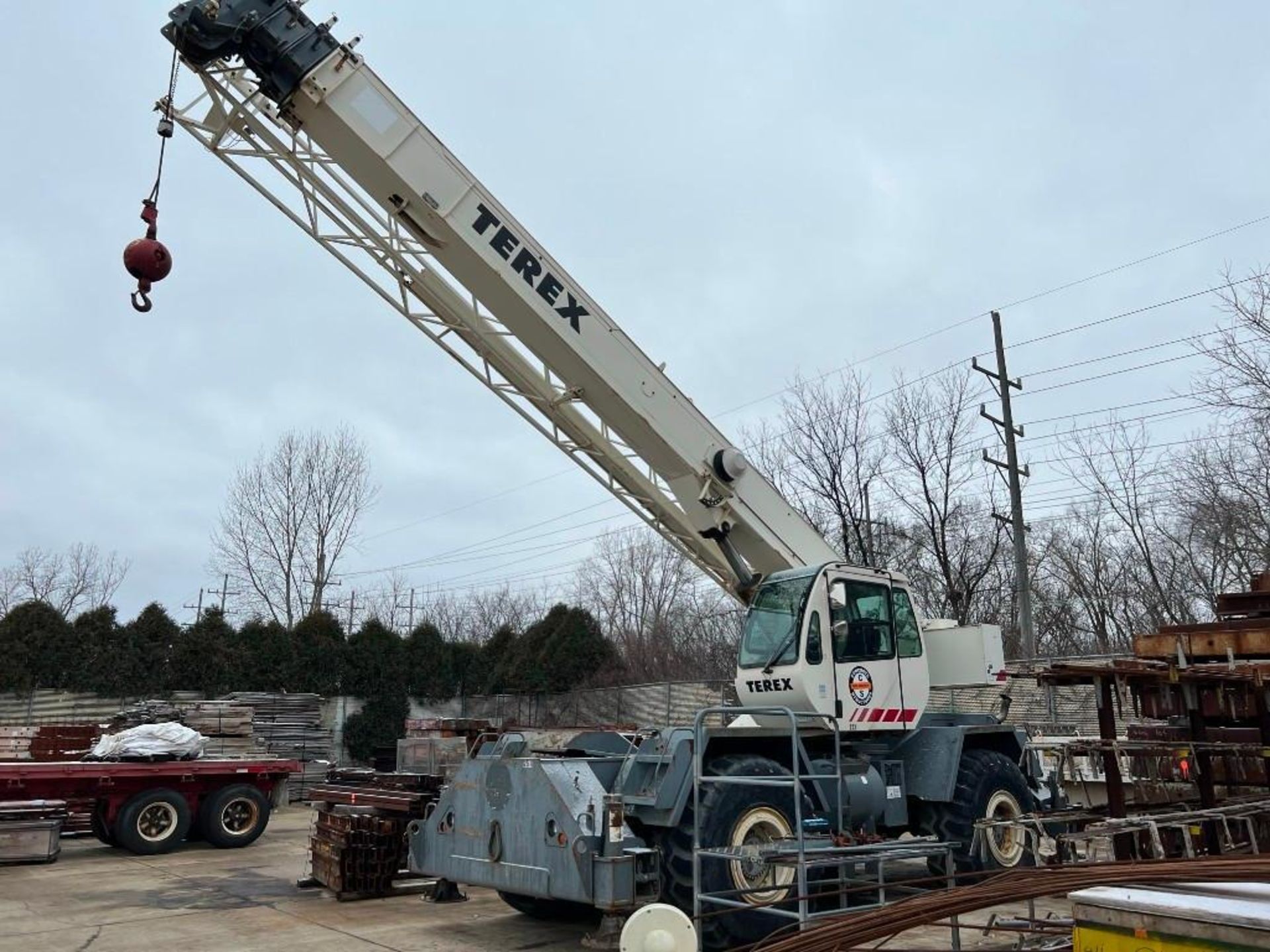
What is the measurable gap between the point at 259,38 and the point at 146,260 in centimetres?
216

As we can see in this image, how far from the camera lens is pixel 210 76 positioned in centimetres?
889

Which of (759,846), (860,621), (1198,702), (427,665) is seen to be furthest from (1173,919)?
(427,665)

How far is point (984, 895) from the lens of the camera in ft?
16.1

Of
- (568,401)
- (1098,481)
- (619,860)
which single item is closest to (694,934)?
(619,860)

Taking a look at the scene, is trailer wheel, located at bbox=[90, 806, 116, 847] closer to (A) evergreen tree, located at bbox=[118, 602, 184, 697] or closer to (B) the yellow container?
(A) evergreen tree, located at bbox=[118, 602, 184, 697]

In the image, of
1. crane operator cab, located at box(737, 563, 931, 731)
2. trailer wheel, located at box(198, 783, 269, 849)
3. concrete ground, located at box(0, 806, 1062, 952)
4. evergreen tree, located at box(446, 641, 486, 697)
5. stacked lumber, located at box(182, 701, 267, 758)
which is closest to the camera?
concrete ground, located at box(0, 806, 1062, 952)

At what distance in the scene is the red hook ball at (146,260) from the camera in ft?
28.5

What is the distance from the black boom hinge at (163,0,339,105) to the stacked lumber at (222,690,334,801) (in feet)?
54.4

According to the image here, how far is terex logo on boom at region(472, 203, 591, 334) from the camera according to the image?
9359mm

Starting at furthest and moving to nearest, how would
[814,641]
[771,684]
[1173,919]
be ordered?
[771,684] → [814,641] → [1173,919]

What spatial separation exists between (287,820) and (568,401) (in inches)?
480

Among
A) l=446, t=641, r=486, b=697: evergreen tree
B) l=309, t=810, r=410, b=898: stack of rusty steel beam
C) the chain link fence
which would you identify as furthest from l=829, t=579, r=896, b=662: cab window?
l=446, t=641, r=486, b=697: evergreen tree

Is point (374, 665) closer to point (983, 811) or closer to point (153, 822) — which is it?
point (153, 822)

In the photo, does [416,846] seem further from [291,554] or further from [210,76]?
[291,554]
